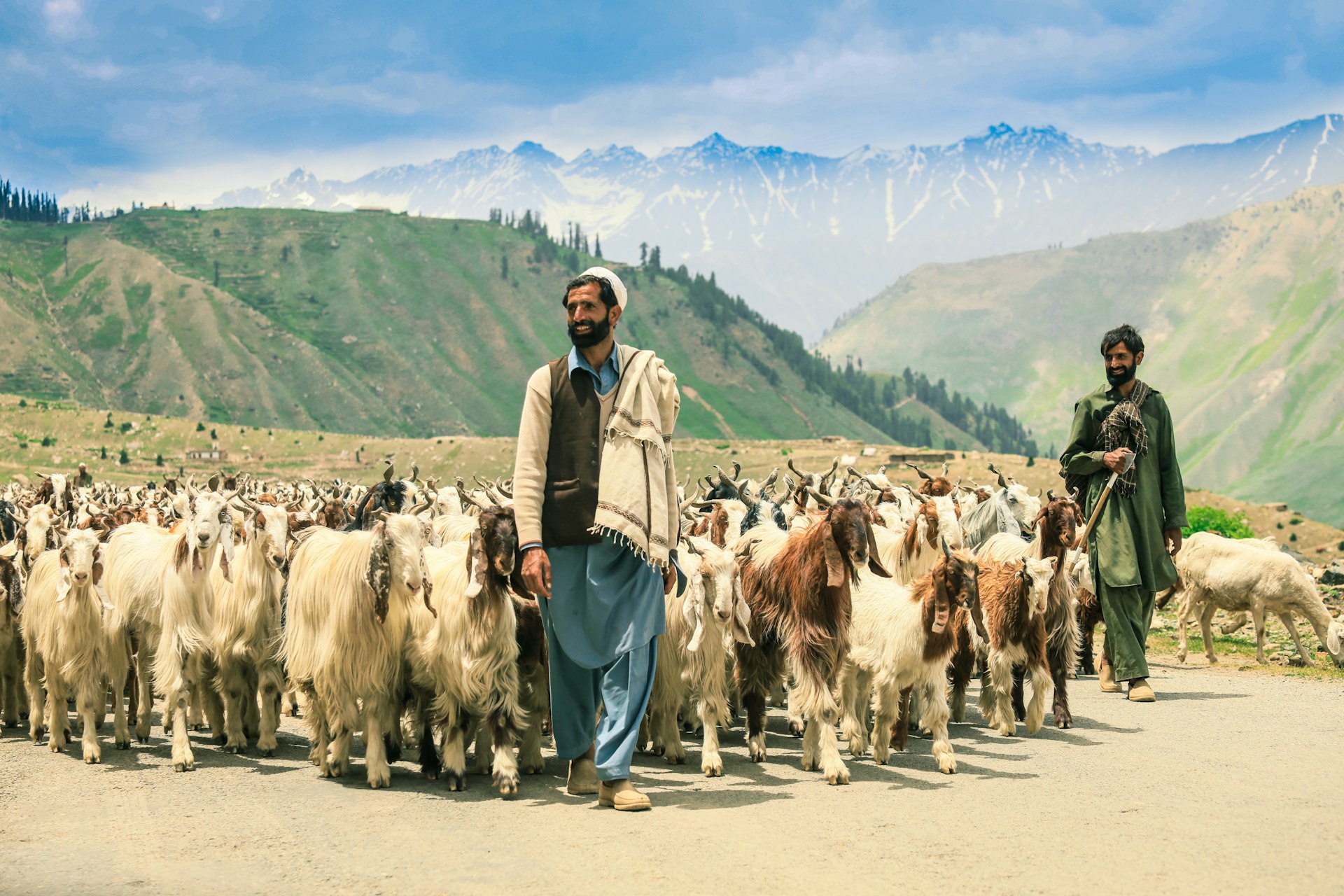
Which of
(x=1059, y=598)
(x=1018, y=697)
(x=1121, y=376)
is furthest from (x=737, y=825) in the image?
(x=1121, y=376)

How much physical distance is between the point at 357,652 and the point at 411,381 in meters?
190

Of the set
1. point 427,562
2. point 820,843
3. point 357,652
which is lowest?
point 820,843

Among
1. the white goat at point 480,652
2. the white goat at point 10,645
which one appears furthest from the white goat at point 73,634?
the white goat at point 480,652

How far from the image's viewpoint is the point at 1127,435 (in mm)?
12430

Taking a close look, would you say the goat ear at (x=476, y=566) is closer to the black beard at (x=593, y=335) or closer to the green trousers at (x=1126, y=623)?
the black beard at (x=593, y=335)

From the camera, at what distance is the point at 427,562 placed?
31.6 ft

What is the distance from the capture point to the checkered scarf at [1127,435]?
12352 millimetres

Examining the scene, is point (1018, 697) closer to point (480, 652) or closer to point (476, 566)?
point (480, 652)

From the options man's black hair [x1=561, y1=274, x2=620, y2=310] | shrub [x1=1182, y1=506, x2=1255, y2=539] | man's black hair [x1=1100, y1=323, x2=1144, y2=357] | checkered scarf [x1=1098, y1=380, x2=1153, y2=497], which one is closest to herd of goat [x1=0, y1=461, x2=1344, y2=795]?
checkered scarf [x1=1098, y1=380, x2=1153, y2=497]

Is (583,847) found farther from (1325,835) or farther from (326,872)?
(1325,835)

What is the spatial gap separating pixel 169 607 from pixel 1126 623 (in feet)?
28.5

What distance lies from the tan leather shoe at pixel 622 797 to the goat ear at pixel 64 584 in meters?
5.38

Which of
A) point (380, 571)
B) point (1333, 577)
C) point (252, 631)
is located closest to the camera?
point (380, 571)

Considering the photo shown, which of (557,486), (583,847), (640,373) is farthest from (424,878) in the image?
(640,373)
